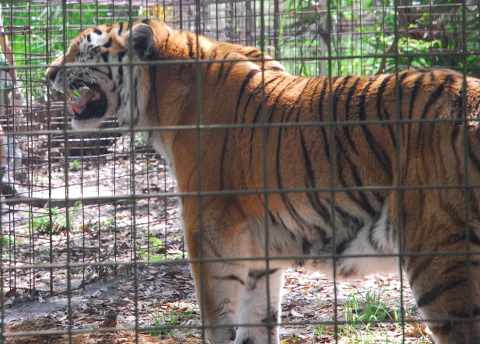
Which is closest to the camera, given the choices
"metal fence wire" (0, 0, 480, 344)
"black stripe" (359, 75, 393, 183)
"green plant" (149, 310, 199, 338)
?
"metal fence wire" (0, 0, 480, 344)

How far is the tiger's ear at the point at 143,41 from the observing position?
10.7 ft

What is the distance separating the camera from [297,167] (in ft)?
9.30

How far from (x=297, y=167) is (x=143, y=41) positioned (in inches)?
45.6

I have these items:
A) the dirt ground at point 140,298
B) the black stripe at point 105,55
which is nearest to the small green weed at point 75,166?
the dirt ground at point 140,298

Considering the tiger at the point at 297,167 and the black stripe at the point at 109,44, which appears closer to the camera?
the tiger at the point at 297,167

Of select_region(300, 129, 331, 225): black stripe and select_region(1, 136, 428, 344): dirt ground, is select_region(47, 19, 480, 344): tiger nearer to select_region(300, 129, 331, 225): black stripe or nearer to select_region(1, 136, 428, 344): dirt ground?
select_region(300, 129, 331, 225): black stripe

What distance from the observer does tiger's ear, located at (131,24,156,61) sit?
327 centimetres

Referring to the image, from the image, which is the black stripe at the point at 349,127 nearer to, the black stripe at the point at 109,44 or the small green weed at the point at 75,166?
the black stripe at the point at 109,44

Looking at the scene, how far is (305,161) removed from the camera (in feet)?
9.21

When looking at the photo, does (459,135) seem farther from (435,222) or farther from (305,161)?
(305,161)

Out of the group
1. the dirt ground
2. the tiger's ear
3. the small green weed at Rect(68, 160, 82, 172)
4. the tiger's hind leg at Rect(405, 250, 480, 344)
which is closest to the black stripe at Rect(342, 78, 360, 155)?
the tiger's hind leg at Rect(405, 250, 480, 344)

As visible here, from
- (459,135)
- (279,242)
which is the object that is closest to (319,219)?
(279,242)

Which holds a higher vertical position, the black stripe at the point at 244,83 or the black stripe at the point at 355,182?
the black stripe at the point at 244,83

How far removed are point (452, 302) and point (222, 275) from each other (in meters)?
1.10
